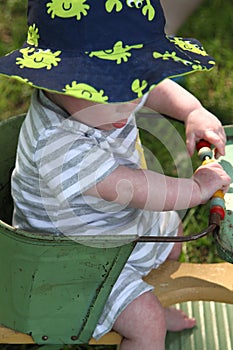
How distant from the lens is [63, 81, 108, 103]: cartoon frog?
1.27 meters

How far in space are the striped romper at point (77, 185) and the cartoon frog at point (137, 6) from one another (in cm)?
21

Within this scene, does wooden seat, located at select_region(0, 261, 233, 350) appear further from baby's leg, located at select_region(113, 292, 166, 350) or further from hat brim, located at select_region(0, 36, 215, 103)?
hat brim, located at select_region(0, 36, 215, 103)

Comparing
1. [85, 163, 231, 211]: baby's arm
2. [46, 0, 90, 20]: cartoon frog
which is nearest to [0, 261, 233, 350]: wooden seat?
[85, 163, 231, 211]: baby's arm

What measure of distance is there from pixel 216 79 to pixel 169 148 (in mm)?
355

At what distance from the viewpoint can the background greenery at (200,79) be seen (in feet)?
7.02

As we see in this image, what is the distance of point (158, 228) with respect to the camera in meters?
1.64

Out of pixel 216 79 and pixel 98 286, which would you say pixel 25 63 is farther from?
pixel 216 79

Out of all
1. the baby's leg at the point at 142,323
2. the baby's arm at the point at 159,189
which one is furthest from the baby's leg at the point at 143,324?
the baby's arm at the point at 159,189

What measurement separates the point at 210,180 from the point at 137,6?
334 mm

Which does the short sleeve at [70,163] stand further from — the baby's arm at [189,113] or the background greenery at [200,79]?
the background greenery at [200,79]

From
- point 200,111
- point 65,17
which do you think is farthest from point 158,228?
point 65,17

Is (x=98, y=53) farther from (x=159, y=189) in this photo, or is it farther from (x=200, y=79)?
(x=200, y=79)

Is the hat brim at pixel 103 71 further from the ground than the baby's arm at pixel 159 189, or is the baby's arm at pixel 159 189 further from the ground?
the hat brim at pixel 103 71

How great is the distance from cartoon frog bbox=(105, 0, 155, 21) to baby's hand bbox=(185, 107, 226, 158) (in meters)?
0.31
